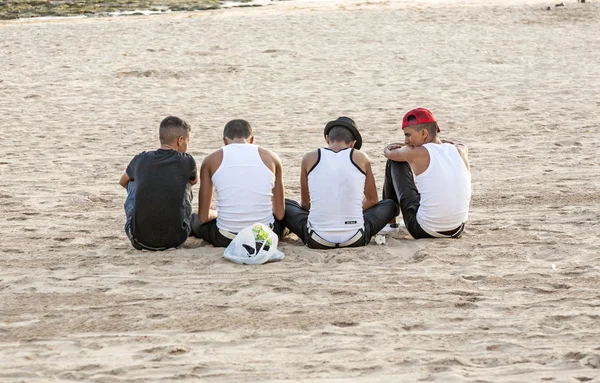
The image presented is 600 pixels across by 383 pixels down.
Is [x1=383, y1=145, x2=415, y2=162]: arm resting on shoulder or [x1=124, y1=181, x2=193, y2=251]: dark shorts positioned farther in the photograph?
[x1=383, y1=145, x2=415, y2=162]: arm resting on shoulder

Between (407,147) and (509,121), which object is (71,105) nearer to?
(509,121)

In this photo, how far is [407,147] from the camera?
7031 millimetres

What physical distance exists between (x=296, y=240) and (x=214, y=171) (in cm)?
85

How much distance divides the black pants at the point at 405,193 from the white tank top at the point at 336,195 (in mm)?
454

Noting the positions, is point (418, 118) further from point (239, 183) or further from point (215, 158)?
point (215, 158)

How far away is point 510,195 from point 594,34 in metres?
11.4

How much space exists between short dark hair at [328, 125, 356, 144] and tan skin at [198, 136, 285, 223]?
45 centimetres

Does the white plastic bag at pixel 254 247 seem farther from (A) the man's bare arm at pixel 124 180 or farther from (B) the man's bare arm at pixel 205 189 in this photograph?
(A) the man's bare arm at pixel 124 180

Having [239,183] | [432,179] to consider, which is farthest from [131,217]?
[432,179]

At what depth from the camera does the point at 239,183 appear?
6836 millimetres

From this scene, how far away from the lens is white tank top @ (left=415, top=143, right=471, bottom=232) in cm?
693

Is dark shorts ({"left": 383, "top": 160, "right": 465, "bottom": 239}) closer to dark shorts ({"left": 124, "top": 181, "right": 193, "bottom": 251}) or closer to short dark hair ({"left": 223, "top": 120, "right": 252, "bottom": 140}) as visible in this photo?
short dark hair ({"left": 223, "top": 120, "right": 252, "bottom": 140})

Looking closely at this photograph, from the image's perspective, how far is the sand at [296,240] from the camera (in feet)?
16.4

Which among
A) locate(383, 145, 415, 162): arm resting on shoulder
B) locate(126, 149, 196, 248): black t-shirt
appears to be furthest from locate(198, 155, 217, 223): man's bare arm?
locate(383, 145, 415, 162): arm resting on shoulder
